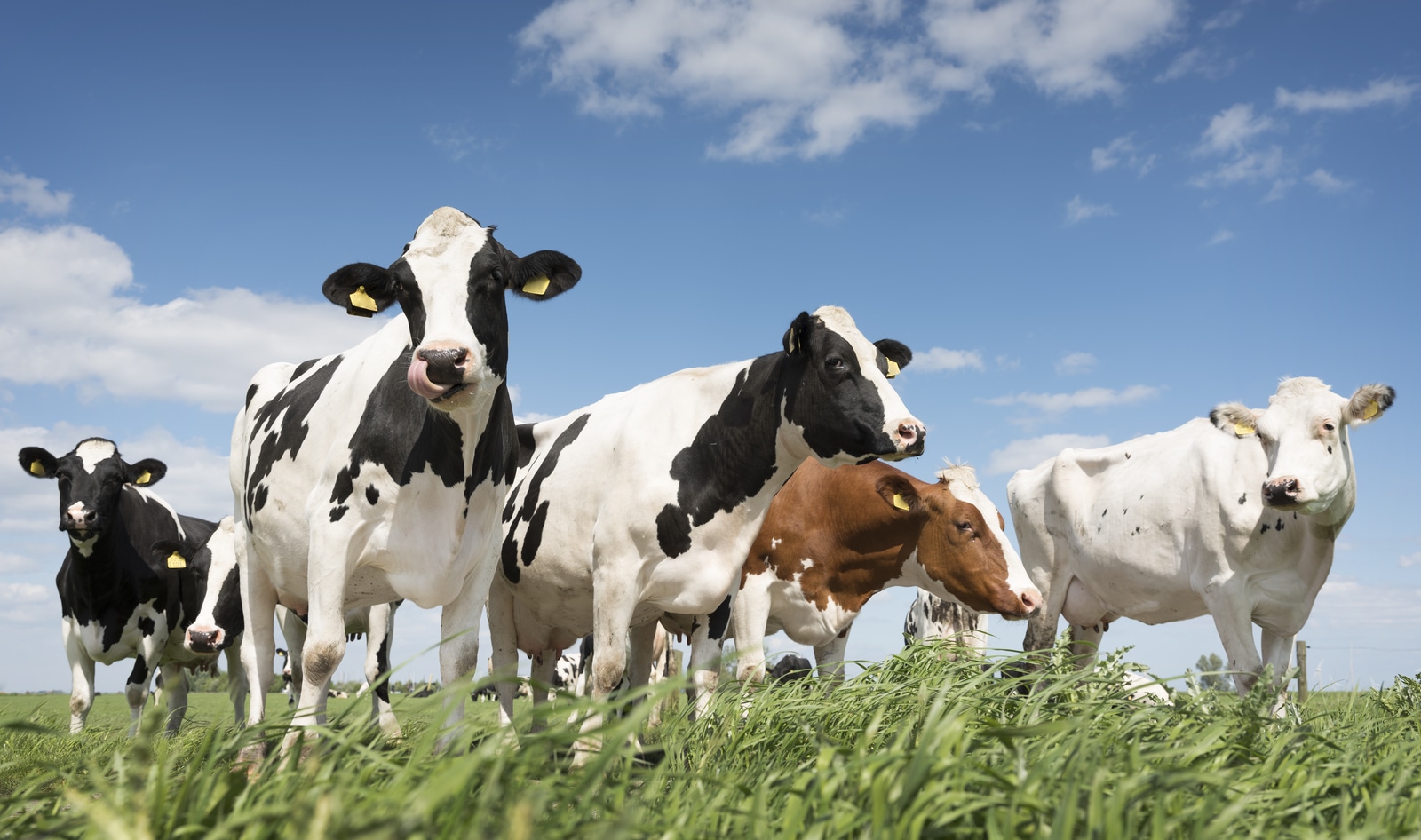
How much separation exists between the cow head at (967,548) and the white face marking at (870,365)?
2557 mm

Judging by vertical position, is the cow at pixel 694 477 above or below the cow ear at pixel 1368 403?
below

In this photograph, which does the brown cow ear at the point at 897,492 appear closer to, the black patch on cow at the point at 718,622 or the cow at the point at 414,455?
the black patch on cow at the point at 718,622

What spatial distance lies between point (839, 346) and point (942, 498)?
10.7 feet

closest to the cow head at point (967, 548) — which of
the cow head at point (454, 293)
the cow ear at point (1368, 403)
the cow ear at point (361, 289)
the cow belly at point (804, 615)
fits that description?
the cow belly at point (804, 615)

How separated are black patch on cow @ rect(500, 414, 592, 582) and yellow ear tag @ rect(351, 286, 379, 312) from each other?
208 centimetres

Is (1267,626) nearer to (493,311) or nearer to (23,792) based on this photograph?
(493,311)

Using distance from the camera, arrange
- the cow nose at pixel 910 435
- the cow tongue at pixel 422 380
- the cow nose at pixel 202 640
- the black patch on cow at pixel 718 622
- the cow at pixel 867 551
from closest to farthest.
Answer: the cow tongue at pixel 422 380, the cow nose at pixel 910 435, the black patch on cow at pixel 718 622, the cow at pixel 867 551, the cow nose at pixel 202 640

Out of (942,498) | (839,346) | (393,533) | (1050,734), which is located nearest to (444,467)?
(393,533)

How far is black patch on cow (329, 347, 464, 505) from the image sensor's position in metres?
5.32

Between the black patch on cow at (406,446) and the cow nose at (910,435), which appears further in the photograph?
the cow nose at (910,435)

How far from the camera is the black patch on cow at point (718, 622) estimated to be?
6.89 meters

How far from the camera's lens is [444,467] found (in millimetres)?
5371

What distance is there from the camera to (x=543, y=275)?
5.76 meters

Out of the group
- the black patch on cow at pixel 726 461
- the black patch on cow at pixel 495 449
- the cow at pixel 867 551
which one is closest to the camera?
the black patch on cow at pixel 495 449
